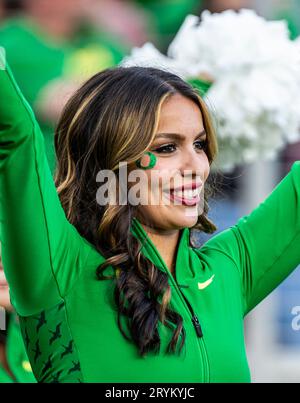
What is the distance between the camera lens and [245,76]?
2.12 meters

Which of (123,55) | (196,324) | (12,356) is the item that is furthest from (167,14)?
(196,324)

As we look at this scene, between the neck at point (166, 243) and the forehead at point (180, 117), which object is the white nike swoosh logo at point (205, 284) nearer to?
the neck at point (166, 243)

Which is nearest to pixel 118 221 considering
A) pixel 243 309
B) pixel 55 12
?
pixel 243 309

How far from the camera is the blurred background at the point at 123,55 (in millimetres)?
2287

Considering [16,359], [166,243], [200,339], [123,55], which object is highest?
[123,55]

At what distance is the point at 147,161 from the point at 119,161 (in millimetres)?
46

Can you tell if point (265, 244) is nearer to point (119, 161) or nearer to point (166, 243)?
point (166, 243)

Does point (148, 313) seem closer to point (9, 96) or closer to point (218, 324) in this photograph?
point (218, 324)

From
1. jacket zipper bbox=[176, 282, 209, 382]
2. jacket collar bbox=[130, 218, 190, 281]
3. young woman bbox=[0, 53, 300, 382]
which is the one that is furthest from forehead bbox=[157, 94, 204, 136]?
jacket zipper bbox=[176, 282, 209, 382]

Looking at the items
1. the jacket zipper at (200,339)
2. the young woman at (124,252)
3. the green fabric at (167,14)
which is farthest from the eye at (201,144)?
the green fabric at (167,14)

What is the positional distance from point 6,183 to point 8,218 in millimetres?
53

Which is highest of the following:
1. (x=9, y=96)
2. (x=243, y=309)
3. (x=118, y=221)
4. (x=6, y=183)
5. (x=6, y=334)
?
(x=9, y=96)

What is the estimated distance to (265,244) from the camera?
5.39 ft

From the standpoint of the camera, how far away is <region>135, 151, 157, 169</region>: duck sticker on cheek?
1481 millimetres
